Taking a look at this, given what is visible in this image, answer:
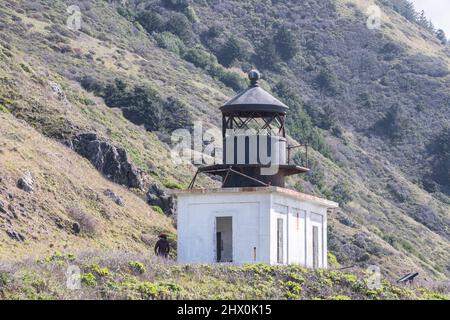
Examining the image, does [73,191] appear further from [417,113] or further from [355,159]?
[417,113]

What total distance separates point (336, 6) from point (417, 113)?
78.4 feet

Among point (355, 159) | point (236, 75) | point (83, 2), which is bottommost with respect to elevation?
point (355, 159)

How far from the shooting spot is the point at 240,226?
35750 mm

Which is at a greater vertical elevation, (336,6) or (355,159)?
(336,6)

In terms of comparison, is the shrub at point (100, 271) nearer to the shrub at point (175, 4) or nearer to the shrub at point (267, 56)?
the shrub at point (267, 56)

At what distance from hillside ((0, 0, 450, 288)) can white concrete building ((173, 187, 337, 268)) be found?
21.6ft

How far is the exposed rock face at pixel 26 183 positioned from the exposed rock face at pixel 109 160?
7.76 metres

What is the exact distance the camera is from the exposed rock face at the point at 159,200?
179 ft

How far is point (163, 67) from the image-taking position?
9362 centimetres

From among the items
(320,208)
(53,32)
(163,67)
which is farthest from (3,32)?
(320,208)

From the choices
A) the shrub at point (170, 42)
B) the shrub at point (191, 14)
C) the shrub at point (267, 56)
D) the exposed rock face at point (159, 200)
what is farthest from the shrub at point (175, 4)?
the exposed rock face at point (159, 200)

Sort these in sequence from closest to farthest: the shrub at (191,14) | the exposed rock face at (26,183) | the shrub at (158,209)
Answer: the exposed rock face at (26,183) < the shrub at (158,209) < the shrub at (191,14)

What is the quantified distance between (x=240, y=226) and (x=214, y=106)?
2044 inches

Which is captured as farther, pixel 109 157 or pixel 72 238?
pixel 109 157
